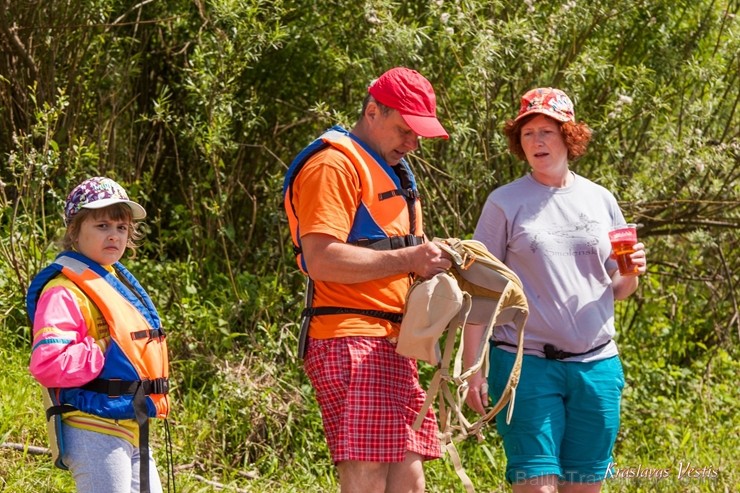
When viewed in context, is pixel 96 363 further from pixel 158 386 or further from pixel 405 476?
pixel 405 476

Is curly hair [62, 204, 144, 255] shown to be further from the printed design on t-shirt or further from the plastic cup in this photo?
the plastic cup

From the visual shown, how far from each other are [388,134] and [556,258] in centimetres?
85

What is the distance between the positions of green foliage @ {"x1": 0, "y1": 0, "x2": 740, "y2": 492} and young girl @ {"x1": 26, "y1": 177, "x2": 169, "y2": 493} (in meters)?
1.84

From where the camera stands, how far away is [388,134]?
151 inches

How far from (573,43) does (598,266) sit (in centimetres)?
257

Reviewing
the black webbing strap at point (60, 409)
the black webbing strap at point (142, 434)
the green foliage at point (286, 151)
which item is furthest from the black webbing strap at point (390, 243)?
the green foliage at point (286, 151)

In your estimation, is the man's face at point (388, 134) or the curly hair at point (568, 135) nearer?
the man's face at point (388, 134)

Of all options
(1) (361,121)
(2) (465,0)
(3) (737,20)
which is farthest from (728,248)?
(1) (361,121)

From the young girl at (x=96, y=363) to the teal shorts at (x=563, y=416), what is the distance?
134 centimetres

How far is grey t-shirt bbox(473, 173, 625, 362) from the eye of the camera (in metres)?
4.10

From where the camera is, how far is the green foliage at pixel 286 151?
5871mm

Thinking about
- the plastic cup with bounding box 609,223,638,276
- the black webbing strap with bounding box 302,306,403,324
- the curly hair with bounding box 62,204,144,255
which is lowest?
the black webbing strap with bounding box 302,306,403,324

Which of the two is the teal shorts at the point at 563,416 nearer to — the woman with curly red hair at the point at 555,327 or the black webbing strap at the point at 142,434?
the woman with curly red hair at the point at 555,327

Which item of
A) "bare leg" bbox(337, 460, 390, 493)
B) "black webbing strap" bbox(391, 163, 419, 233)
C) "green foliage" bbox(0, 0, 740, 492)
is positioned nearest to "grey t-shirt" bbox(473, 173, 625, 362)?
"black webbing strap" bbox(391, 163, 419, 233)
